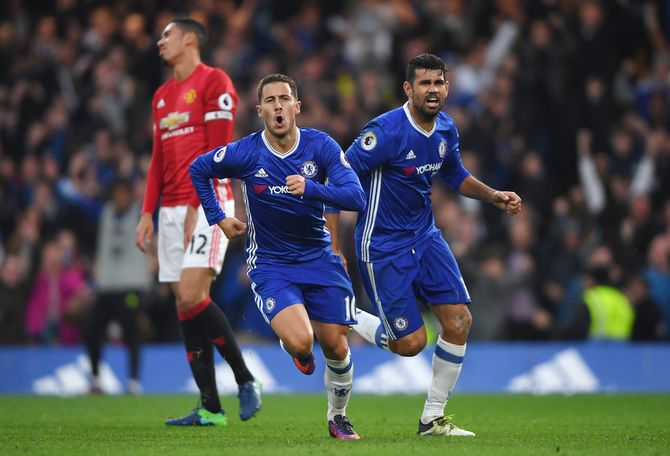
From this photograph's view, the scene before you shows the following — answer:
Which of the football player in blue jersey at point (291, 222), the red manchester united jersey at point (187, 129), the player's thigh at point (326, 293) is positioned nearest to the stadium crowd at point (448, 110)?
the red manchester united jersey at point (187, 129)

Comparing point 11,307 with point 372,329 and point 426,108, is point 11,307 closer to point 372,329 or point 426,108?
point 372,329

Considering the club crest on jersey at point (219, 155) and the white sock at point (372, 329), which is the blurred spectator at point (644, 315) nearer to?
the white sock at point (372, 329)

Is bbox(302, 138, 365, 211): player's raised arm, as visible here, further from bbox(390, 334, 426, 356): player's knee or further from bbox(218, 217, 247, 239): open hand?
bbox(390, 334, 426, 356): player's knee

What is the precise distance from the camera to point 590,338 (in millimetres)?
15664

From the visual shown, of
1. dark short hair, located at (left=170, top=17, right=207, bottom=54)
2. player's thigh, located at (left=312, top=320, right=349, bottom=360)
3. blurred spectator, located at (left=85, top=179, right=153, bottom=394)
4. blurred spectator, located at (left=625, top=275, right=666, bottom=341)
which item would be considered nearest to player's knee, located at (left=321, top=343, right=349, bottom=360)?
player's thigh, located at (left=312, top=320, right=349, bottom=360)

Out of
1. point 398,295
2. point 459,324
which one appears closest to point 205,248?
point 398,295

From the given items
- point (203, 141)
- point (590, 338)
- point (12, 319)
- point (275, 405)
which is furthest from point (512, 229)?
point (203, 141)

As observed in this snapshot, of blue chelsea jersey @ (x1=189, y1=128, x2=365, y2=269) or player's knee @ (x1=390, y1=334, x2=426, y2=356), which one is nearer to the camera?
blue chelsea jersey @ (x1=189, y1=128, x2=365, y2=269)

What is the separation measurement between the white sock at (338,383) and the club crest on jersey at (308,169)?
1.25m

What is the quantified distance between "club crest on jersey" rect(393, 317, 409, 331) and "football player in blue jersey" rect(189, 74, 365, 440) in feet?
1.95

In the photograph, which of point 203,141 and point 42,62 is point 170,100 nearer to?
point 203,141

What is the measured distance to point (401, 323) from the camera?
29.0ft

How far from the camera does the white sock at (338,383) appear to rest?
8.27m

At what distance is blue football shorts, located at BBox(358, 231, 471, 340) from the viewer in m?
8.66
